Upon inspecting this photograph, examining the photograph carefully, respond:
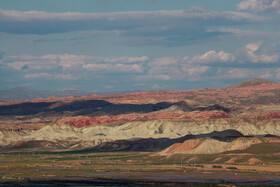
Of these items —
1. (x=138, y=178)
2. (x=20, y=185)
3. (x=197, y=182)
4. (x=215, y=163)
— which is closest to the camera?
Result: (x=20, y=185)

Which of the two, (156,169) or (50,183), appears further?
(156,169)

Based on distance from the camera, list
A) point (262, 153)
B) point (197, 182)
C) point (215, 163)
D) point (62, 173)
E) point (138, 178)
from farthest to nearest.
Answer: point (262, 153) < point (215, 163) < point (62, 173) < point (138, 178) < point (197, 182)

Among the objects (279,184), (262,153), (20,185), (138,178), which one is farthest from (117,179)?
(262,153)

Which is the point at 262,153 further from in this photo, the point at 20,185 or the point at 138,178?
the point at 20,185

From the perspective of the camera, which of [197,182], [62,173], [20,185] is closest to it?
[20,185]

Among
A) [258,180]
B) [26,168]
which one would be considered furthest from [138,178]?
[26,168]

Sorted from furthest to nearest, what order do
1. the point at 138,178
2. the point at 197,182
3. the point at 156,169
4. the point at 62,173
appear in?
the point at 156,169
the point at 62,173
the point at 138,178
the point at 197,182

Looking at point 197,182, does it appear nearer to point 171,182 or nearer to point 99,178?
point 171,182

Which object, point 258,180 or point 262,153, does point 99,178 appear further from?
point 262,153

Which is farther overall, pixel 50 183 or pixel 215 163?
pixel 215 163
